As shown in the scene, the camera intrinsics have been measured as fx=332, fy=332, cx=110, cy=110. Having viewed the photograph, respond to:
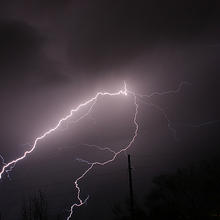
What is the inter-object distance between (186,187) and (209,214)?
4268mm

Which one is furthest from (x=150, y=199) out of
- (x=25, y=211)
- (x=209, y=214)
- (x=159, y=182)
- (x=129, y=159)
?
(x=25, y=211)

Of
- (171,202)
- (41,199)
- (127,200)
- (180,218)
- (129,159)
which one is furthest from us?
(41,199)

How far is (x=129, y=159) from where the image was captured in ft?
74.1

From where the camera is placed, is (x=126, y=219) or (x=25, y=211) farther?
(x=25, y=211)

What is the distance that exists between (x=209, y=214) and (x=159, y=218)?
18.6 feet

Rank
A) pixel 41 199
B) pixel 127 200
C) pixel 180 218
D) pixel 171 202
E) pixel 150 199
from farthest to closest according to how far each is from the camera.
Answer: pixel 41 199, pixel 127 200, pixel 150 199, pixel 171 202, pixel 180 218

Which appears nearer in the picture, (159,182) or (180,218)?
(180,218)

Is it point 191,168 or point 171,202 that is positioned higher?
point 191,168

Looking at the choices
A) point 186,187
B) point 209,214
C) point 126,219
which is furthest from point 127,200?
point 209,214

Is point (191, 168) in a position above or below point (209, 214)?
above

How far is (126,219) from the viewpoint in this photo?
44406 mm

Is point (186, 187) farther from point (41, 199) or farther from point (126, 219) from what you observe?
point (41, 199)

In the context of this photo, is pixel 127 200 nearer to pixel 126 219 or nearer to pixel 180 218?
pixel 126 219

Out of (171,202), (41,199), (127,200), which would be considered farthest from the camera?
(41,199)
